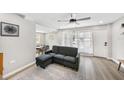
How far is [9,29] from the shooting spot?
2.46 metres

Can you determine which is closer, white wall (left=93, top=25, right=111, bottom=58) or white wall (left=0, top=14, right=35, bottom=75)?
white wall (left=0, top=14, right=35, bottom=75)

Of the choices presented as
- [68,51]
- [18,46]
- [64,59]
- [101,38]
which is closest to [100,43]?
[101,38]

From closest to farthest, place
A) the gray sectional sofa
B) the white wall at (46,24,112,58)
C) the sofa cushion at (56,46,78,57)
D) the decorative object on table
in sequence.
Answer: the decorative object on table < the gray sectional sofa < the sofa cushion at (56,46,78,57) < the white wall at (46,24,112,58)

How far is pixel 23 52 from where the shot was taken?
3176mm

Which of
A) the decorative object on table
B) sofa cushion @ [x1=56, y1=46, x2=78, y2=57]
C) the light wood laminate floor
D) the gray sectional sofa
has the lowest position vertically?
the light wood laminate floor

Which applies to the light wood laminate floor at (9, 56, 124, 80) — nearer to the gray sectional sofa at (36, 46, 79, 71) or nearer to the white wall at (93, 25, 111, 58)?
the gray sectional sofa at (36, 46, 79, 71)

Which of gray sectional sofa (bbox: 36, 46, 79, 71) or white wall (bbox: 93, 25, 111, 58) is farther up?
white wall (bbox: 93, 25, 111, 58)

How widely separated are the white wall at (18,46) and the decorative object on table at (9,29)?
0.12m

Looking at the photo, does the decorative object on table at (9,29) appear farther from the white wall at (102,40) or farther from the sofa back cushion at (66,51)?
the white wall at (102,40)

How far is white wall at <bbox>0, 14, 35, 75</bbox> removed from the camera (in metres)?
2.39

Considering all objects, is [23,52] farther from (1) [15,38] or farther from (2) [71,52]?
(2) [71,52]

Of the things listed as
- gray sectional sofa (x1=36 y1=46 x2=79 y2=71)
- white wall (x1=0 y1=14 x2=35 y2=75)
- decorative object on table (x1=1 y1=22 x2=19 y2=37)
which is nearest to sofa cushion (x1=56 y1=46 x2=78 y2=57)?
gray sectional sofa (x1=36 y1=46 x2=79 y2=71)

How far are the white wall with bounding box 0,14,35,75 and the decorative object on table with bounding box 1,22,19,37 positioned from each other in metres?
0.12
